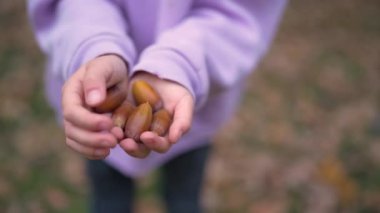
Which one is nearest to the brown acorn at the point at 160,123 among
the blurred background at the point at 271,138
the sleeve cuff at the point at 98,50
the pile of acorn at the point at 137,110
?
the pile of acorn at the point at 137,110

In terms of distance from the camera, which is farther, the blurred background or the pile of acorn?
the blurred background

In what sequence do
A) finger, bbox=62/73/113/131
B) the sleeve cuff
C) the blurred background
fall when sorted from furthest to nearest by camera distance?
1. the blurred background
2. the sleeve cuff
3. finger, bbox=62/73/113/131

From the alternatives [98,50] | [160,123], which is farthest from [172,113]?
[98,50]

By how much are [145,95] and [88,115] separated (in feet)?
0.34

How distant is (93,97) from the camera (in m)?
0.59

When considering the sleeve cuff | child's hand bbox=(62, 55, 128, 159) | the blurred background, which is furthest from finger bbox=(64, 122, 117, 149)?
the blurred background

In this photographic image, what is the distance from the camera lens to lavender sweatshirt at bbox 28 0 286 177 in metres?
0.73

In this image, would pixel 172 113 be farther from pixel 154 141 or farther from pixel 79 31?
pixel 79 31

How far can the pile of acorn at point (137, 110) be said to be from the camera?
61 centimetres

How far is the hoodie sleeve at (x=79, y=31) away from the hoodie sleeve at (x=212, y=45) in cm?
4

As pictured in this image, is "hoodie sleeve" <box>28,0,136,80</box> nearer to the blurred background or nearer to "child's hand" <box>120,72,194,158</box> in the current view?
"child's hand" <box>120,72,194,158</box>

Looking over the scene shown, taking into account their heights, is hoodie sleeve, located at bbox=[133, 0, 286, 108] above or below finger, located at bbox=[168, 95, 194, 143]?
below

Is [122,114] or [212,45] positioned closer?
[122,114]

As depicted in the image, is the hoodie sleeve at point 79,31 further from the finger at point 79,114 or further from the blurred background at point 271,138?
the blurred background at point 271,138
